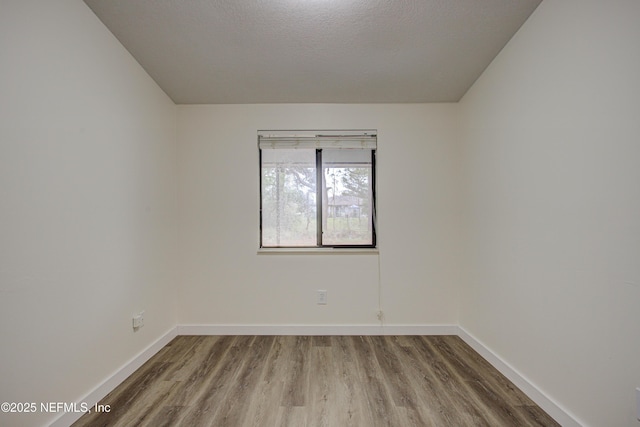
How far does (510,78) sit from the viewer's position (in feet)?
6.20

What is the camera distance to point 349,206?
2.77m

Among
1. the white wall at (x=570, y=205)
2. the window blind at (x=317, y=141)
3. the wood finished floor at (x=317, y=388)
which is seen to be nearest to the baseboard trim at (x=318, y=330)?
the wood finished floor at (x=317, y=388)

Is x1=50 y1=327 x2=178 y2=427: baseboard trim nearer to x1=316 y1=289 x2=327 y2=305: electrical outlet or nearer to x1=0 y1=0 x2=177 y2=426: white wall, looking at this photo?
x1=0 y1=0 x2=177 y2=426: white wall

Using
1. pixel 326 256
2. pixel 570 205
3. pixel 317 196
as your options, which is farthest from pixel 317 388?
pixel 570 205

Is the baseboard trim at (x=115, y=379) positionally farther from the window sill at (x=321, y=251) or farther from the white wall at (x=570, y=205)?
the white wall at (x=570, y=205)

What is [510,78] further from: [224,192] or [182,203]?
[182,203]

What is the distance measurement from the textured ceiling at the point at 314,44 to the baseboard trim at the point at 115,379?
7.19 feet

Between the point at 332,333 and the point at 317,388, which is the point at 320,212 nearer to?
the point at 332,333

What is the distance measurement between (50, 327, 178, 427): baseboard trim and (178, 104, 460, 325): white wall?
36 cm

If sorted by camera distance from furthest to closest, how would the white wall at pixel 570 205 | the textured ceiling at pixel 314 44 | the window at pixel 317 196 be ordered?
the window at pixel 317 196, the textured ceiling at pixel 314 44, the white wall at pixel 570 205

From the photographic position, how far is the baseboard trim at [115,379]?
4.77ft

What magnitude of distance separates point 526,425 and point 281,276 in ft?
6.47


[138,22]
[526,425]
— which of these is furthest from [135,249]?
[526,425]

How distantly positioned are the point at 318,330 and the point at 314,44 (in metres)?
2.40
